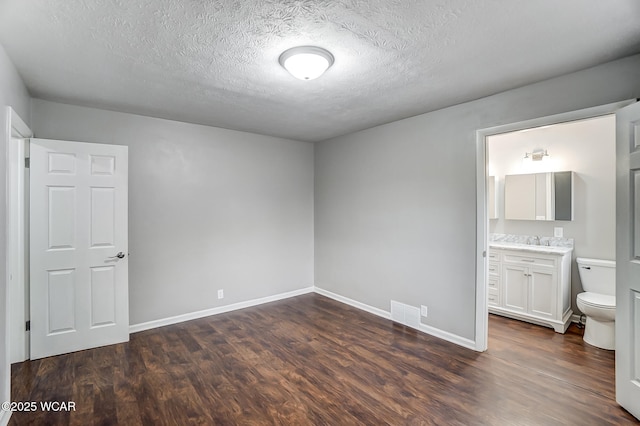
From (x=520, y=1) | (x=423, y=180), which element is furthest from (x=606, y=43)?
(x=423, y=180)

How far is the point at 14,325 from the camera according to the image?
9.46 feet

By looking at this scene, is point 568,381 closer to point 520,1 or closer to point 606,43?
point 606,43

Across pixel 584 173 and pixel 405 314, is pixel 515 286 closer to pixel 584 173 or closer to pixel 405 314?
pixel 405 314

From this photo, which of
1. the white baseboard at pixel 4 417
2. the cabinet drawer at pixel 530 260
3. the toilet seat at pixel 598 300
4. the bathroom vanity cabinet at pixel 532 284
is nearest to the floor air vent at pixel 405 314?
the bathroom vanity cabinet at pixel 532 284

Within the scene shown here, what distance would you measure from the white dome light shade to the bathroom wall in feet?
10.7

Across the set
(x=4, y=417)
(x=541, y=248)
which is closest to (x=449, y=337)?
(x=541, y=248)

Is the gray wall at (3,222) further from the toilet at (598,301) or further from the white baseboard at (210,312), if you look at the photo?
the toilet at (598,301)

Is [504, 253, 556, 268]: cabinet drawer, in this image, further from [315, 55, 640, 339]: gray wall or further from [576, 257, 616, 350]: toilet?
[315, 55, 640, 339]: gray wall

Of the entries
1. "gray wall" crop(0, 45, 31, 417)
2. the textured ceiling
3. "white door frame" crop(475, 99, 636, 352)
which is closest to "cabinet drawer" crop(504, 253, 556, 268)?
"white door frame" crop(475, 99, 636, 352)

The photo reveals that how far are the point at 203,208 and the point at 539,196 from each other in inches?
180

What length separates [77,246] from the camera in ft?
10.5

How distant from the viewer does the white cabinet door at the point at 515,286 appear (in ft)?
12.8

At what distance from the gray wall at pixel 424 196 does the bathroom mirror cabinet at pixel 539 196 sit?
5.43 feet

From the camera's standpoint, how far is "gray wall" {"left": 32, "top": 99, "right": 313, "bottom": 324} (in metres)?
3.68
